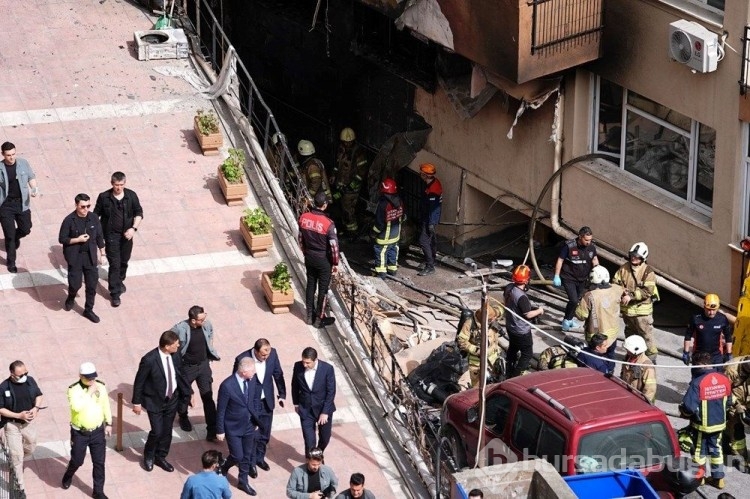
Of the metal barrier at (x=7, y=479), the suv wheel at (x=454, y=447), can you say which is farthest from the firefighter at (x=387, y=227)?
the metal barrier at (x=7, y=479)

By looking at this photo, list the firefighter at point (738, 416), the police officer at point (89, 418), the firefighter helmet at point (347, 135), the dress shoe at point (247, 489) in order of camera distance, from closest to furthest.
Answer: the police officer at point (89, 418) < the dress shoe at point (247, 489) < the firefighter at point (738, 416) < the firefighter helmet at point (347, 135)

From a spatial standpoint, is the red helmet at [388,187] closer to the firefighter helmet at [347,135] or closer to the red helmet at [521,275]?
the firefighter helmet at [347,135]

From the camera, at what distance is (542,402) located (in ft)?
49.1

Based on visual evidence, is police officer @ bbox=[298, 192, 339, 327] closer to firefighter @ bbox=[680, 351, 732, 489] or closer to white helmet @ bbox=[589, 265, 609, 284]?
white helmet @ bbox=[589, 265, 609, 284]

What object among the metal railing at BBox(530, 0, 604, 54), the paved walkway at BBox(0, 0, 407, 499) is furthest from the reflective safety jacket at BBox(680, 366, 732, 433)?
the metal railing at BBox(530, 0, 604, 54)

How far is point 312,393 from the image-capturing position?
15320mm

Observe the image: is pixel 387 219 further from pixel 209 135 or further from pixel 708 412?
pixel 708 412

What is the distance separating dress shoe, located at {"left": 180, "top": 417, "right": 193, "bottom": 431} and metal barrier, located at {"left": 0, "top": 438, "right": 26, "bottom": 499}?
77.9 inches

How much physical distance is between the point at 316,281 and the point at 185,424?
8.83 feet

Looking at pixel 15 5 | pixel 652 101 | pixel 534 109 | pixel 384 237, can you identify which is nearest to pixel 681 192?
pixel 652 101

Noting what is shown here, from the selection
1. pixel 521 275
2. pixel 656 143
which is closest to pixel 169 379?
pixel 521 275

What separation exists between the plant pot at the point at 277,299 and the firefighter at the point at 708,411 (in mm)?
4852

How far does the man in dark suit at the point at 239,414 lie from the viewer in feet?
49.0

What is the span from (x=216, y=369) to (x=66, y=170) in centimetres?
485
